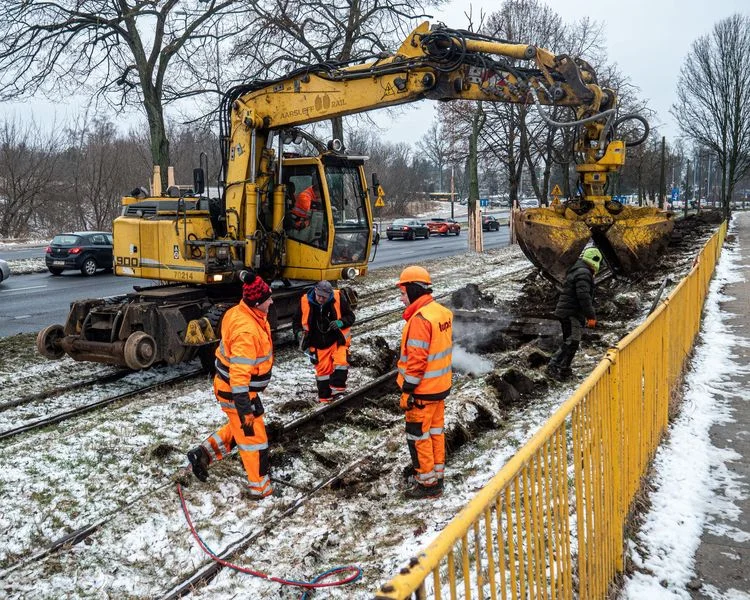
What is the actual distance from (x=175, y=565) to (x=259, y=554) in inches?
23.3

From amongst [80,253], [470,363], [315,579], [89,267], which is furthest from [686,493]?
[89,267]

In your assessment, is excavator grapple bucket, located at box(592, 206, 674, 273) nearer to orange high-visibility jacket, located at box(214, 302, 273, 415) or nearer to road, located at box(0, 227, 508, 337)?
orange high-visibility jacket, located at box(214, 302, 273, 415)

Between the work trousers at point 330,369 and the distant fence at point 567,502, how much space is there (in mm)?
3731

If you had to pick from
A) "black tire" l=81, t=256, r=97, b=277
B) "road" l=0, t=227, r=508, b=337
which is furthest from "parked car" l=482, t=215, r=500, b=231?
"black tire" l=81, t=256, r=97, b=277

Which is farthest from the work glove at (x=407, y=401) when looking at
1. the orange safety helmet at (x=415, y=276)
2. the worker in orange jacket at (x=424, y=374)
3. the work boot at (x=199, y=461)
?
the work boot at (x=199, y=461)

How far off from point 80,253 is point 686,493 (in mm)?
20484

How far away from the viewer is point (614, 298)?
534 inches

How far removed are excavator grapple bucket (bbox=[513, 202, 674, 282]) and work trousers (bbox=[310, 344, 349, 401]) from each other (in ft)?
13.3

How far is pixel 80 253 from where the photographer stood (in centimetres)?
2141

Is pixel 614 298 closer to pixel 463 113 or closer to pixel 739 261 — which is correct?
pixel 739 261

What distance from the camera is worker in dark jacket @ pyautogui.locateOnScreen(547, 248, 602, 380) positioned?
856 centimetres

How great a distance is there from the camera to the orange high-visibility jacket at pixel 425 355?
210 inches

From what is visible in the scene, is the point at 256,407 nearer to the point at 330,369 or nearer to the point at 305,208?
the point at 330,369

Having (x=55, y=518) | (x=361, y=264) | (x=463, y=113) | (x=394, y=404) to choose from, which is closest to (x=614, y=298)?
(x=361, y=264)
